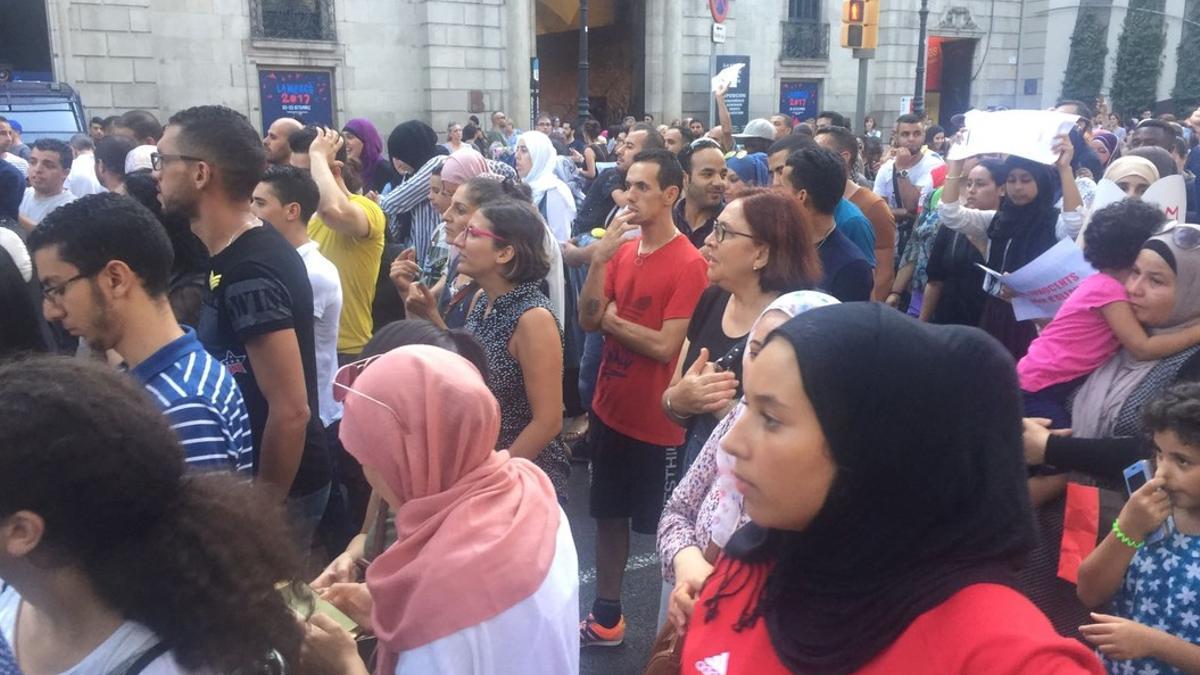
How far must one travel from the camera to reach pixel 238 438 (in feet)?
7.94

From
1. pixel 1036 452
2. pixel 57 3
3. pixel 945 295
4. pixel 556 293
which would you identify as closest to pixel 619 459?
pixel 556 293

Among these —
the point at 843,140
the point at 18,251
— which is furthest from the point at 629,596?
the point at 843,140

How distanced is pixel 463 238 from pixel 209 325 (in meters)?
0.93

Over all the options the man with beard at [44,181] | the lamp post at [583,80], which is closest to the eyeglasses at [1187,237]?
the man with beard at [44,181]

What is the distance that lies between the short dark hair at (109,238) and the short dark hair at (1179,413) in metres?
2.64

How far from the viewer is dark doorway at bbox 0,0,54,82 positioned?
18.0m

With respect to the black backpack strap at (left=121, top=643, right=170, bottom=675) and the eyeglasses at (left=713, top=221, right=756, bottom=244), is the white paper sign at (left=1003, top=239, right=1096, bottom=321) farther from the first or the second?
the black backpack strap at (left=121, top=643, right=170, bottom=675)

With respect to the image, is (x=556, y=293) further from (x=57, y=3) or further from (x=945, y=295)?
(x=57, y=3)

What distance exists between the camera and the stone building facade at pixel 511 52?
16.7 meters

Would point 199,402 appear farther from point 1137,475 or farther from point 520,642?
point 1137,475

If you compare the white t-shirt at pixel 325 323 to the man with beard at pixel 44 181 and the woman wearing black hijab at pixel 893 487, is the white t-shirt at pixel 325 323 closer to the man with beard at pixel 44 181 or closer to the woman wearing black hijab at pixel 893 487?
the woman wearing black hijab at pixel 893 487

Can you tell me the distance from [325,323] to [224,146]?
0.91 m

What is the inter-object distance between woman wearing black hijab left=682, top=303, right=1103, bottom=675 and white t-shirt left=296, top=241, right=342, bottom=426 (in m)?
2.64

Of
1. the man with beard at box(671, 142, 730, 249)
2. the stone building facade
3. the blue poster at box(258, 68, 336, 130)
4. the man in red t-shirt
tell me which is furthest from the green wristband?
the blue poster at box(258, 68, 336, 130)
